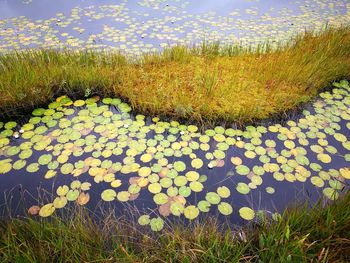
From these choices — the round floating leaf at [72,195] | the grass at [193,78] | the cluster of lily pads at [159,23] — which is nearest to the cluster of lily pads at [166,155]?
the round floating leaf at [72,195]

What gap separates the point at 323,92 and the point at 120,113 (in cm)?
228

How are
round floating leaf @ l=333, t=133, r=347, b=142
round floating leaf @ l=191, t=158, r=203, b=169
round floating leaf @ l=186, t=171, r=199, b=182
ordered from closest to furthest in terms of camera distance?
round floating leaf @ l=186, t=171, r=199, b=182 < round floating leaf @ l=191, t=158, r=203, b=169 < round floating leaf @ l=333, t=133, r=347, b=142

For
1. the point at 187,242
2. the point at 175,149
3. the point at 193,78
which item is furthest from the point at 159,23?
the point at 187,242

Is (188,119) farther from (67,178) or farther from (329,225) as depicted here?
(329,225)

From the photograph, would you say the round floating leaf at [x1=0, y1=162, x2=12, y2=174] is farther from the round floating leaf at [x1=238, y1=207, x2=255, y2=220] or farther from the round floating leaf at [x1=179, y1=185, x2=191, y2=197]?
the round floating leaf at [x1=238, y1=207, x2=255, y2=220]

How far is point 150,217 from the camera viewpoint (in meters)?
1.96

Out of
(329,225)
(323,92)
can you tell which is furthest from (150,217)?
(323,92)

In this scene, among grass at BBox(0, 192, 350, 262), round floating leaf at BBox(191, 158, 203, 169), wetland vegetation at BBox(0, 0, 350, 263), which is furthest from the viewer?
round floating leaf at BBox(191, 158, 203, 169)

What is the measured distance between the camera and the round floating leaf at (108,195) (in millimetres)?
2070

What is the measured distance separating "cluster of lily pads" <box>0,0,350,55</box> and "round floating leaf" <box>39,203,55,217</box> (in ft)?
7.56

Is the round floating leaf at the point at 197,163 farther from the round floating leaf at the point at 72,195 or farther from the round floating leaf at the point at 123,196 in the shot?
the round floating leaf at the point at 72,195

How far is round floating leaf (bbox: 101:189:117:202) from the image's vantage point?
2070mm

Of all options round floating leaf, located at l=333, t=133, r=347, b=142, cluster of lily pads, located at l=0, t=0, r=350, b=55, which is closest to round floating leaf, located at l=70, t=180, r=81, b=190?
cluster of lily pads, located at l=0, t=0, r=350, b=55

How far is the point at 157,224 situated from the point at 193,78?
5.72 feet
